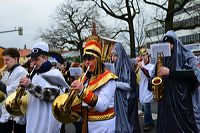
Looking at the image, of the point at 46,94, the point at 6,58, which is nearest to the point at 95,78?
the point at 46,94

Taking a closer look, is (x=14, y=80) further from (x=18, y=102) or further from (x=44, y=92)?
(x=44, y=92)

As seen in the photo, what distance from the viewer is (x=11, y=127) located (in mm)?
6852

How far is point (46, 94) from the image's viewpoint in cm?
506

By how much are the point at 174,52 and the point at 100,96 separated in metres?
2.04

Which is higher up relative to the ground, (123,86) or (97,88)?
(97,88)

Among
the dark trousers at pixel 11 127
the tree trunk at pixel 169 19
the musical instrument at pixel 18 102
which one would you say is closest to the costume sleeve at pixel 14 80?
the dark trousers at pixel 11 127

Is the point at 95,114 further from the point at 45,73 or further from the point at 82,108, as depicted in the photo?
the point at 45,73

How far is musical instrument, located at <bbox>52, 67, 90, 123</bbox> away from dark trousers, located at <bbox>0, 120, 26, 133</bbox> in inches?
80.9

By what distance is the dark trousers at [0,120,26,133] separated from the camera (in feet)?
21.4

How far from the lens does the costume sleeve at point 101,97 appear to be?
4.27m

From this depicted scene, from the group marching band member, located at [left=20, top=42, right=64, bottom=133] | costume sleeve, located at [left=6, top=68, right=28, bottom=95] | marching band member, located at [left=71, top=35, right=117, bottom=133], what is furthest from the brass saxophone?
costume sleeve, located at [left=6, top=68, right=28, bottom=95]

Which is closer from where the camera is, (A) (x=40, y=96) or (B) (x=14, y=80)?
(A) (x=40, y=96)

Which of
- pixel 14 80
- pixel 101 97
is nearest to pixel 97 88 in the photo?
pixel 101 97

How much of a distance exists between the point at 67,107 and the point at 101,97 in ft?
1.24
